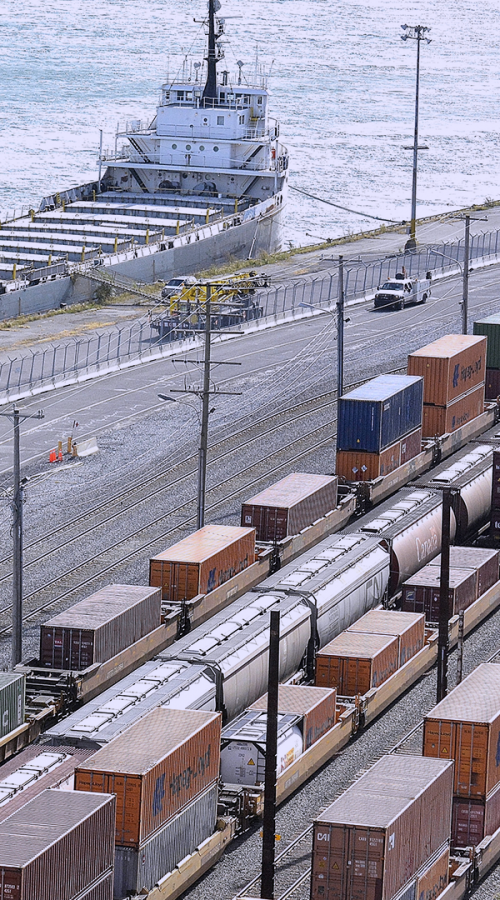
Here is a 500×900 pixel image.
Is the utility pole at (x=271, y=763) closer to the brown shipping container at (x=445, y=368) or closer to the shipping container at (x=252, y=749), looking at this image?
the shipping container at (x=252, y=749)

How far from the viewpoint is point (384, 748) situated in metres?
36.8

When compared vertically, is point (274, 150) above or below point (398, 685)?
above

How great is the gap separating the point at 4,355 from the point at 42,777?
47.1 m

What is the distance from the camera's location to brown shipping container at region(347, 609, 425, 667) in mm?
40281

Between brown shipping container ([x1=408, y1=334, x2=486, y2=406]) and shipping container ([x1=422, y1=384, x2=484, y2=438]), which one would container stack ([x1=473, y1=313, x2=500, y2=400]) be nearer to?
brown shipping container ([x1=408, y1=334, x2=486, y2=406])

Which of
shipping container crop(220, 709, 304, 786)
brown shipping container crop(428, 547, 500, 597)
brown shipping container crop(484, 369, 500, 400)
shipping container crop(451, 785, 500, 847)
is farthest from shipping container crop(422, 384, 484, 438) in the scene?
shipping container crop(451, 785, 500, 847)

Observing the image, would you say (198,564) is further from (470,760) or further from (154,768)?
(154,768)

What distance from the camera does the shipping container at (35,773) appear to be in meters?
29.9

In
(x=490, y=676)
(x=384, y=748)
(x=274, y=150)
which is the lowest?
(x=384, y=748)

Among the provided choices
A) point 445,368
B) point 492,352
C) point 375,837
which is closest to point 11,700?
point 375,837

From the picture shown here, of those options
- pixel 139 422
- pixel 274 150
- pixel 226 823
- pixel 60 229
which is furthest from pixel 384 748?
pixel 274 150

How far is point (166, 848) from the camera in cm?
2933

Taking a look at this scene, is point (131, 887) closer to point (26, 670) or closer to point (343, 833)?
point (343, 833)

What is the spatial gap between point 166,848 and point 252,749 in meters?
4.47
